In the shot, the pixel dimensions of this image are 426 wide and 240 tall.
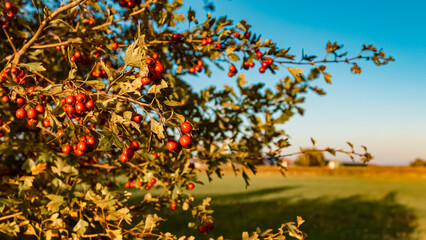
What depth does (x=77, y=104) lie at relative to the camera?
192 centimetres

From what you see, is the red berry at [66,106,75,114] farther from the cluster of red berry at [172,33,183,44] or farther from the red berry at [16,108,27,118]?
the cluster of red berry at [172,33,183,44]

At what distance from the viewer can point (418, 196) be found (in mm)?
19000

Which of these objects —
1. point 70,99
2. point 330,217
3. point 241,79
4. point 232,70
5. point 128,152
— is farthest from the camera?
point 330,217

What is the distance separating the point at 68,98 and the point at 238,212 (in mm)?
12374

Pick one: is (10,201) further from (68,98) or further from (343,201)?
(343,201)

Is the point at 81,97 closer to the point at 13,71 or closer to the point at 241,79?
the point at 13,71

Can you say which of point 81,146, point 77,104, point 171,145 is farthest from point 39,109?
point 171,145

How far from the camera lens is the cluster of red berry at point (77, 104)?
191 centimetres

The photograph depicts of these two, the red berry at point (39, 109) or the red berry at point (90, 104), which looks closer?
the red berry at point (90, 104)

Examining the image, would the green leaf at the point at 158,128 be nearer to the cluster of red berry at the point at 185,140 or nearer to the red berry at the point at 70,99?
the cluster of red berry at the point at 185,140

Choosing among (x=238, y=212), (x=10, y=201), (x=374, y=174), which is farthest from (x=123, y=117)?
(x=374, y=174)

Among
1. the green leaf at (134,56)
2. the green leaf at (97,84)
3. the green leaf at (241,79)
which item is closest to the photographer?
the green leaf at (134,56)

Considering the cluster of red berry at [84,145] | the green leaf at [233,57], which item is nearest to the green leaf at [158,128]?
the cluster of red berry at [84,145]

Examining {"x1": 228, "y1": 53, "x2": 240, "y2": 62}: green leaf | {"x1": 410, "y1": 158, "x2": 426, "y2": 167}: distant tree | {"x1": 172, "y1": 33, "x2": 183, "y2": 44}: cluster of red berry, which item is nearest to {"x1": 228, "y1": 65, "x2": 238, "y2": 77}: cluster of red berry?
{"x1": 228, "y1": 53, "x2": 240, "y2": 62}: green leaf
